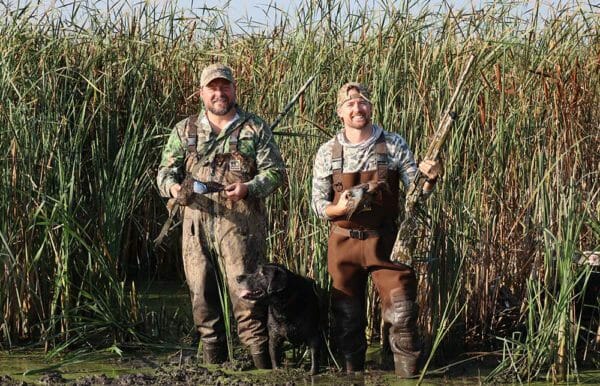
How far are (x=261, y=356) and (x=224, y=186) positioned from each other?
0.87 meters

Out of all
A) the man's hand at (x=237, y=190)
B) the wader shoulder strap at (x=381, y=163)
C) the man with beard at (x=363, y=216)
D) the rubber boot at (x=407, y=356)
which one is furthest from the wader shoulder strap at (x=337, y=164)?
the rubber boot at (x=407, y=356)

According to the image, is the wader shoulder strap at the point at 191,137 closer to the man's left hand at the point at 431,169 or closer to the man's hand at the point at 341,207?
the man's hand at the point at 341,207

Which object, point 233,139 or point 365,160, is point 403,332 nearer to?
point 365,160

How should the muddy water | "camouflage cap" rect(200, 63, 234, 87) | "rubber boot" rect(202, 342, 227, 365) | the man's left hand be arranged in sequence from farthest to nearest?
1. "rubber boot" rect(202, 342, 227, 365)
2. "camouflage cap" rect(200, 63, 234, 87)
3. the muddy water
4. the man's left hand

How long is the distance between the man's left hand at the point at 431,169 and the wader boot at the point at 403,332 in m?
0.60

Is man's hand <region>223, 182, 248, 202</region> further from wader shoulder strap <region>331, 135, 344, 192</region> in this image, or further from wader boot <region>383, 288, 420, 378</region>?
wader boot <region>383, 288, 420, 378</region>

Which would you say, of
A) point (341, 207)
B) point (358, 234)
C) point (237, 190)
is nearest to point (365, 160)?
point (341, 207)

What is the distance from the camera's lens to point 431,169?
525 cm

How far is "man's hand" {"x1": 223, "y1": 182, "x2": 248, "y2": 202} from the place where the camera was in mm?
5672

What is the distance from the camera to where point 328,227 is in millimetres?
5980

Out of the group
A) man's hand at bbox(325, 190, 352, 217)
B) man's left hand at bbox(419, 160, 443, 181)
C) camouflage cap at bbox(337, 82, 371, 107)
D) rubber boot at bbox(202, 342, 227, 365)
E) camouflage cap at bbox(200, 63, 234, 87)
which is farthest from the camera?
rubber boot at bbox(202, 342, 227, 365)

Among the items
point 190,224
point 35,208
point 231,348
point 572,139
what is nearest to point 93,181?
point 35,208

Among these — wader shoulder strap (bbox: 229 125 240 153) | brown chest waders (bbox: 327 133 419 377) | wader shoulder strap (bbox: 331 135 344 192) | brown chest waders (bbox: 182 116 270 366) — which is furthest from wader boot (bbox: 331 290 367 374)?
wader shoulder strap (bbox: 229 125 240 153)

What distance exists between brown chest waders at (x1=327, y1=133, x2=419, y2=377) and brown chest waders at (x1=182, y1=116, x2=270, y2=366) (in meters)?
0.43
